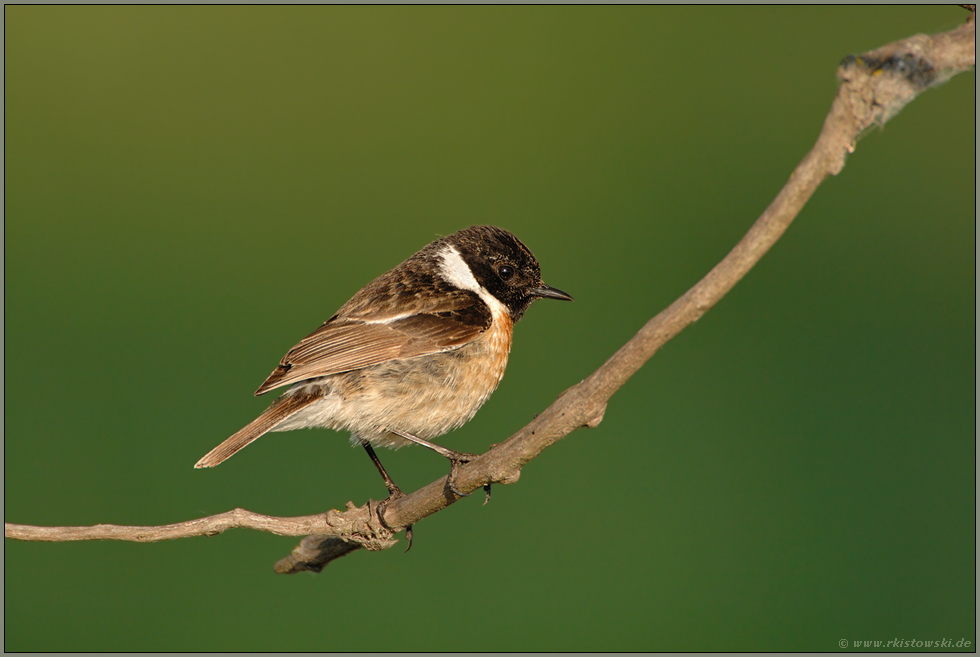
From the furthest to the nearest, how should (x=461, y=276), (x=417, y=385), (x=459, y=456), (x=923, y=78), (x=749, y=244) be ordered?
(x=461, y=276) → (x=417, y=385) → (x=459, y=456) → (x=749, y=244) → (x=923, y=78)

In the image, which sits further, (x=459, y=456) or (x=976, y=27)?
(x=459, y=456)

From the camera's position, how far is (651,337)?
5.12 feet

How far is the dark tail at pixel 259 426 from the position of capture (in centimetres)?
272

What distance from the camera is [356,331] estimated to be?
122 inches

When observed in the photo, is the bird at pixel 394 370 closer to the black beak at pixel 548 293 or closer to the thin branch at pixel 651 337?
the black beak at pixel 548 293

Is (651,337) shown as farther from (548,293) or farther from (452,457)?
(548,293)

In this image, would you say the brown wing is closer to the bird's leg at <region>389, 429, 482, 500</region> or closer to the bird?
the bird

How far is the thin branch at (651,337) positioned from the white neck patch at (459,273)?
1200 millimetres

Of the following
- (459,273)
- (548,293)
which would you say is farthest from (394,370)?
(548,293)

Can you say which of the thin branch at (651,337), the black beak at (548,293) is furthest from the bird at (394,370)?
the thin branch at (651,337)

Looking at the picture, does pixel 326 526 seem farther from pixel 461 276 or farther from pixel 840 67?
pixel 840 67

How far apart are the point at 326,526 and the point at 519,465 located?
2.49ft

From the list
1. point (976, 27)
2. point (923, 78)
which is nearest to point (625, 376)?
point (923, 78)

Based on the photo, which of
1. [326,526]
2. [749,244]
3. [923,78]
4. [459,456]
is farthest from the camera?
[459,456]
